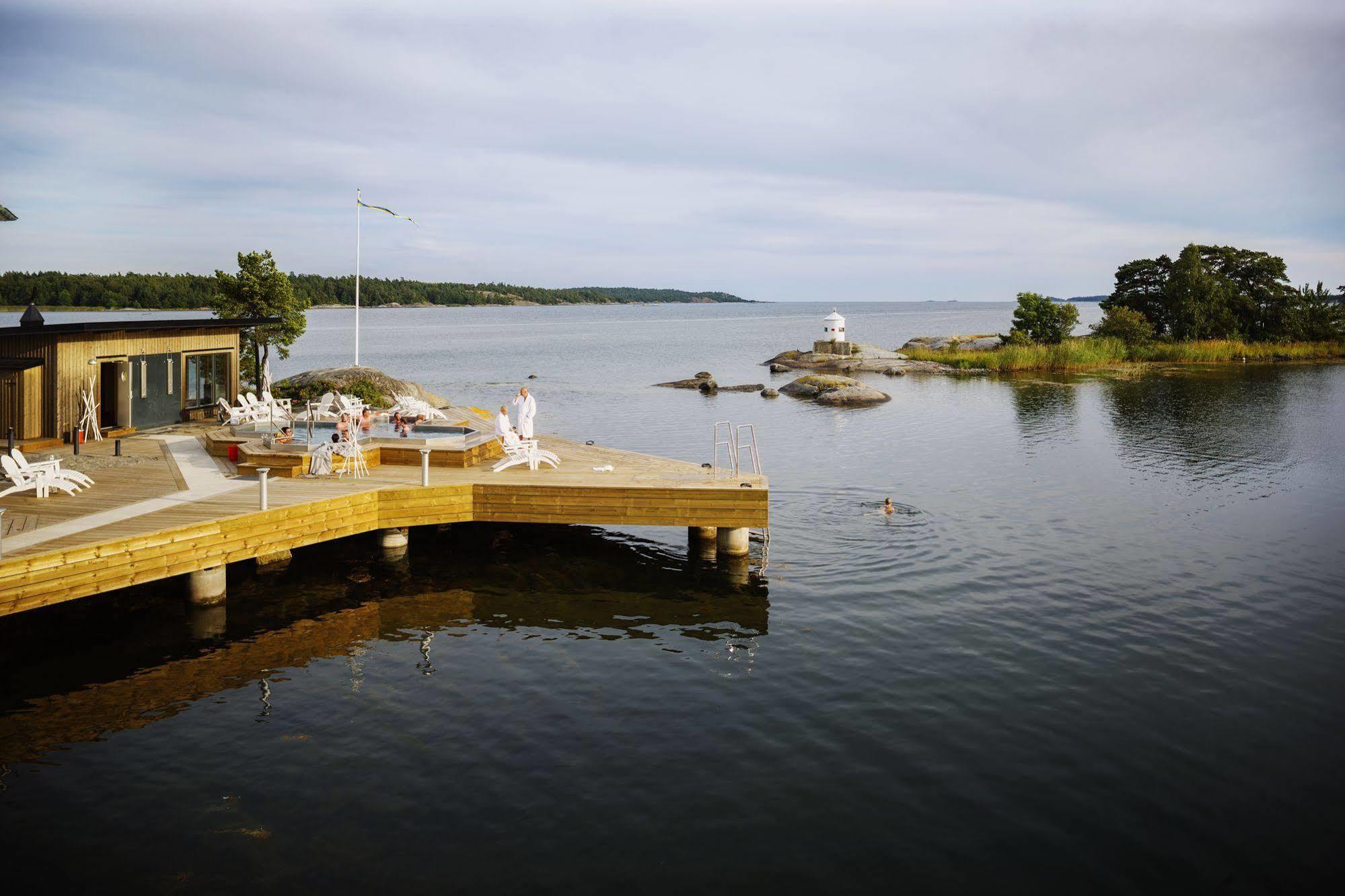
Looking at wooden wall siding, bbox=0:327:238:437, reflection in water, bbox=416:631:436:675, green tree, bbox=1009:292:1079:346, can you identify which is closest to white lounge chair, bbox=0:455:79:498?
wooden wall siding, bbox=0:327:238:437

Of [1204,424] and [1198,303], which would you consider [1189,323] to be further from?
[1204,424]

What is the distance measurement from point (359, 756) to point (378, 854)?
7.22ft

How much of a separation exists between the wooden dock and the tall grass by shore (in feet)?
181

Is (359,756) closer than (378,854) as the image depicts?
No

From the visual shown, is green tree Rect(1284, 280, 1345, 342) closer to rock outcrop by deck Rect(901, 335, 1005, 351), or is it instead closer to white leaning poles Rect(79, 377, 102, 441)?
rock outcrop by deck Rect(901, 335, 1005, 351)

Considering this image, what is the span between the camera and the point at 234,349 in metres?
29.1

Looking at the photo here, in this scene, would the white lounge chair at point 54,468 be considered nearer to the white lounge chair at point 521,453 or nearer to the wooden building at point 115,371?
the wooden building at point 115,371

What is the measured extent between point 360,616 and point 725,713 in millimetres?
7158

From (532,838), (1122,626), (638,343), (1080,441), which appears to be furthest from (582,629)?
(638,343)

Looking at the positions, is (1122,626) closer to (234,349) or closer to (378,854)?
(378,854)

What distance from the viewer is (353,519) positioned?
17.2 meters

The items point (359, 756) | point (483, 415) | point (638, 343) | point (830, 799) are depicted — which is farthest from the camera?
point (638, 343)

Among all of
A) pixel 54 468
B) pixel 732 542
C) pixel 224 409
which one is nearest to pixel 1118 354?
pixel 732 542

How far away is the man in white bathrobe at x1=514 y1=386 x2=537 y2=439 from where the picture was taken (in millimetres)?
21172
